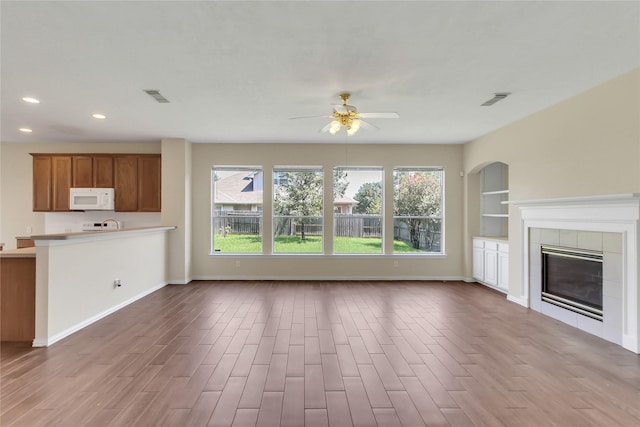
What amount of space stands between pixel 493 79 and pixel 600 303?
9.07 ft

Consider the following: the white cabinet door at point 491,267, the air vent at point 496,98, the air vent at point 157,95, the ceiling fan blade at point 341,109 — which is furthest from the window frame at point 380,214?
the air vent at point 157,95

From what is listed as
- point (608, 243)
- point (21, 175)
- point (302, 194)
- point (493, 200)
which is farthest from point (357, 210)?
point (21, 175)

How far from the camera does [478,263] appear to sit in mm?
6234

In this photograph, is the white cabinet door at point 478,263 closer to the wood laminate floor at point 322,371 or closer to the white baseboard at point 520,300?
the white baseboard at point 520,300

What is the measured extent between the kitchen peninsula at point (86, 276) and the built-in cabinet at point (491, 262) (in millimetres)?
5978

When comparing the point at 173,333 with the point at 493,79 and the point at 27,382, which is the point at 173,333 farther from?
the point at 493,79

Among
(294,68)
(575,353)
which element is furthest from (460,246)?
(294,68)

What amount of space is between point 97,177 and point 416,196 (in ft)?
20.9

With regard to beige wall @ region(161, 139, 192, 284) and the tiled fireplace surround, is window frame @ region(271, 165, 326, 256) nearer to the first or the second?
beige wall @ region(161, 139, 192, 284)

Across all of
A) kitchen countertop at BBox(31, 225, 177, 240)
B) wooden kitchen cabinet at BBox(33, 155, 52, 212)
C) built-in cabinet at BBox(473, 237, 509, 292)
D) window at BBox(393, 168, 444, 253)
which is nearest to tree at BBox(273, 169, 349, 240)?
window at BBox(393, 168, 444, 253)

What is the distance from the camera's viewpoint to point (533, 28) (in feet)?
7.86

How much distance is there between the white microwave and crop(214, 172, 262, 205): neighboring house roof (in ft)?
6.46

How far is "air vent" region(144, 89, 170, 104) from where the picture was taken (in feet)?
12.0

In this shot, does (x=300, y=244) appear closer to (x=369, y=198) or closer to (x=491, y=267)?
(x=369, y=198)
